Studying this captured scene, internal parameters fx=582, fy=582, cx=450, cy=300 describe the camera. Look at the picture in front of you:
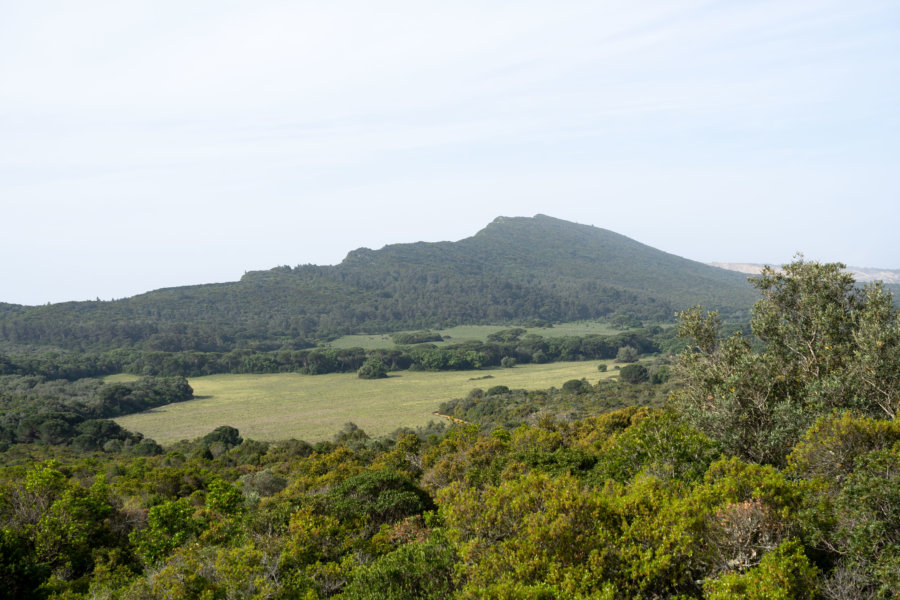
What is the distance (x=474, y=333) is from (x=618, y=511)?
13950 cm

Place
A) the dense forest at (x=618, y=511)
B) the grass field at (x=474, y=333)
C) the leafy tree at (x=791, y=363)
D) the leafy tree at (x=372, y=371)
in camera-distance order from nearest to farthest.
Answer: the dense forest at (x=618, y=511) → the leafy tree at (x=791, y=363) → the leafy tree at (x=372, y=371) → the grass field at (x=474, y=333)

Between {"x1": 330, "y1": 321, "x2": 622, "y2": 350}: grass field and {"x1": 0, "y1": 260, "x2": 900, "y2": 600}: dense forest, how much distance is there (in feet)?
352

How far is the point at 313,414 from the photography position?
59.0 m

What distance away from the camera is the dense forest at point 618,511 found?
8.95 m

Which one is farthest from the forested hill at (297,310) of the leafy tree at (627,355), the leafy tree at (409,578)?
the leafy tree at (409,578)

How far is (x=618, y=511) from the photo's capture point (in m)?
10.1

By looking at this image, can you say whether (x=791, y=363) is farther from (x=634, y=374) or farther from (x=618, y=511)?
(x=634, y=374)

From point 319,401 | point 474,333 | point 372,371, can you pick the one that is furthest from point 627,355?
point 319,401

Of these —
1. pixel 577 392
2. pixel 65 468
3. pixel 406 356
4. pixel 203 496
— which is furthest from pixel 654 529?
pixel 406 356

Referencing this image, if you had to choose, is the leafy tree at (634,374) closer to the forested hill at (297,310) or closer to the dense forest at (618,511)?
the dense forest at (618,511)

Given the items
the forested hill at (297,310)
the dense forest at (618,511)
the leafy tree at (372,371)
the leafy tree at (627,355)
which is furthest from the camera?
the forested hill at (297,310)

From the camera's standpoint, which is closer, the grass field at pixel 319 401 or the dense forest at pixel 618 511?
the dense forest at pixel 618 511

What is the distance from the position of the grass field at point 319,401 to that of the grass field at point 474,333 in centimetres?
3648

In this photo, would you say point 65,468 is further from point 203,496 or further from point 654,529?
point 654,529
